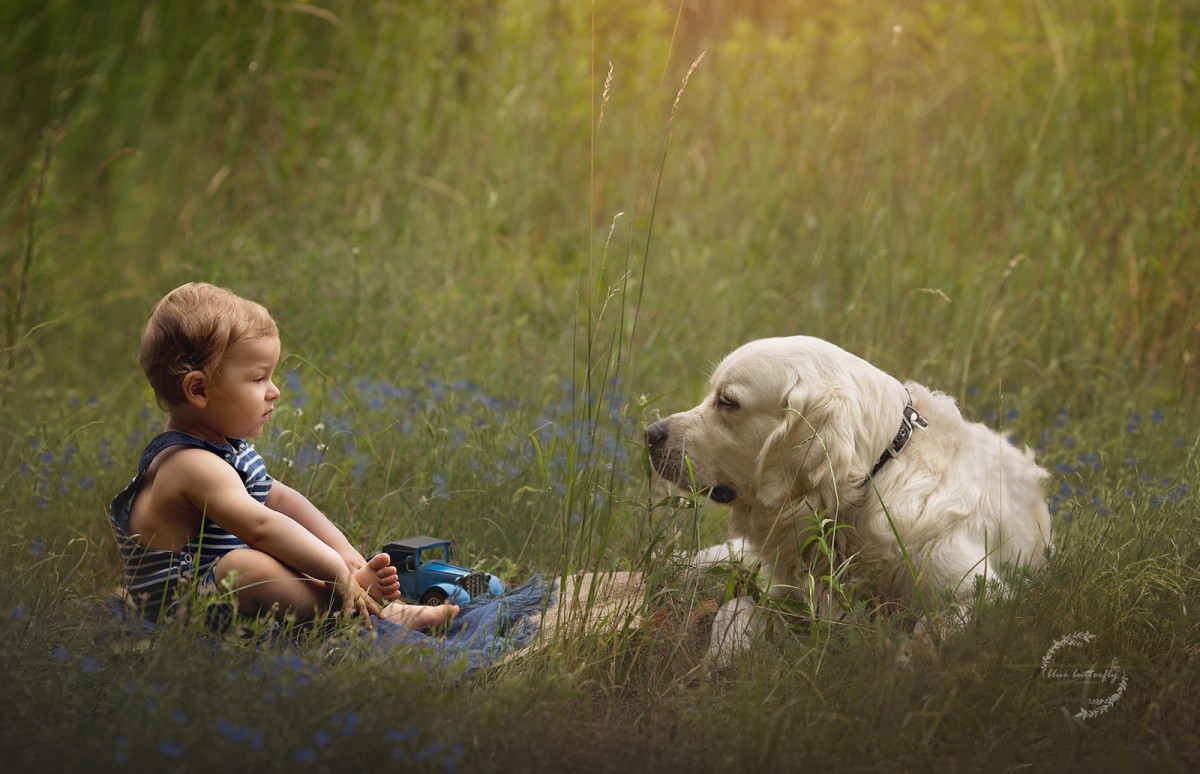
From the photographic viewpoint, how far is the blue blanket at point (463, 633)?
251 cm

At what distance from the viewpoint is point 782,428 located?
9.79 feet

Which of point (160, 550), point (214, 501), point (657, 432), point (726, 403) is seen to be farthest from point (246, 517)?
point (726, 403)

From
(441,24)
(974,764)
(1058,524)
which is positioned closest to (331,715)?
(974,764)

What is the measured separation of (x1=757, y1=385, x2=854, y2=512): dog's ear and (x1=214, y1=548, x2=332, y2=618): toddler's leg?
1.20 meters

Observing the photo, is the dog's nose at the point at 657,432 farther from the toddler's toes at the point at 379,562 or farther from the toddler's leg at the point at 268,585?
the toddler's leg at the point at 268,585

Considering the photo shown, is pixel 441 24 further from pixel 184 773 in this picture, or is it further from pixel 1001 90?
pixel 184 773

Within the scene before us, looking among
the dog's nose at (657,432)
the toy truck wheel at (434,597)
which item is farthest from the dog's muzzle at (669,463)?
the toy truck wheel at (434,597)

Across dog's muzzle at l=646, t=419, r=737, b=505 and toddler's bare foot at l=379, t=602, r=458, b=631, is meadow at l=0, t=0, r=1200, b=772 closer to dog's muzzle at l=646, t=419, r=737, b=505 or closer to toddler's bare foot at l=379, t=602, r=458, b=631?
dog's muzzle at l=646, t=419, r=737, b=505

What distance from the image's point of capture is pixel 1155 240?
5.26m

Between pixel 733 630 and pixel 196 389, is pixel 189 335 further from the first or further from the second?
pixel 733 630

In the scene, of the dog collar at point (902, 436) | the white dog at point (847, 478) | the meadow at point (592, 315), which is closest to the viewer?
the meadow at point (592, 315)

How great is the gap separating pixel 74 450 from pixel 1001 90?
16.1 feet

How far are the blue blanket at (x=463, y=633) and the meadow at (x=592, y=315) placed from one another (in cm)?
7

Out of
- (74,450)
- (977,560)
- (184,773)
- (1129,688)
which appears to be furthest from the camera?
(74,450)
